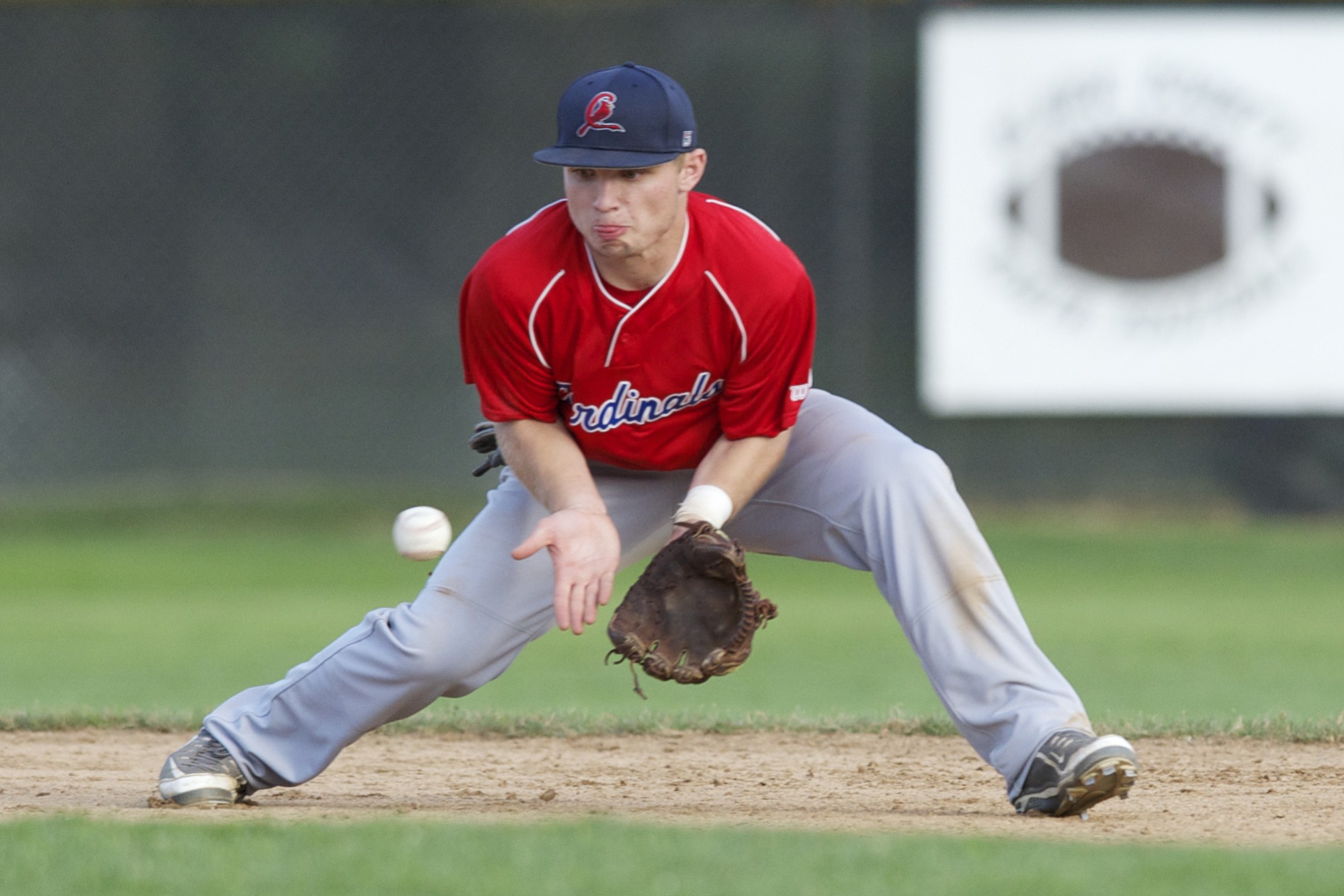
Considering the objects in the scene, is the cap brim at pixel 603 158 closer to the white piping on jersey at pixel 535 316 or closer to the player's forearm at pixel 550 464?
the white piping on jersey at pixel 535 316

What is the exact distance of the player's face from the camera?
3.58 meters

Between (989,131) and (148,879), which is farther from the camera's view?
(989,131)

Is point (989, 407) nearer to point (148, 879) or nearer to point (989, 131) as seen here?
point (989, 131)

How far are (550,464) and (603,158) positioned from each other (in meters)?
0.66

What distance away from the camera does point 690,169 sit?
3.73 metres

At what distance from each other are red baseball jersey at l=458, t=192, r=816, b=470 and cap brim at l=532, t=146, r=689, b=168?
25 cm

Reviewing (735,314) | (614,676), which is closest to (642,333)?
(735,314)

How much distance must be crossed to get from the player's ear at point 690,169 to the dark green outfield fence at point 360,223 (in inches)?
287

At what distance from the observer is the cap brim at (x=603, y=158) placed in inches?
139

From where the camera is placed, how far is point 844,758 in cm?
486

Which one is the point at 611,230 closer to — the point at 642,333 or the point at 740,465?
the point at 642,333

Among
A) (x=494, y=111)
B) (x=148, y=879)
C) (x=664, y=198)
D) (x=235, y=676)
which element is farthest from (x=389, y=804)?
(x=494, y=111)

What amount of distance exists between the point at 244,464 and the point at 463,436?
137cm

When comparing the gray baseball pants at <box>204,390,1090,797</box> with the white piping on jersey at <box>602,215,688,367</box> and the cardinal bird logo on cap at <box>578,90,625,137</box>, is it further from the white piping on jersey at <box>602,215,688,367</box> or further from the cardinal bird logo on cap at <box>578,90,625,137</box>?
the cardinal bird logo on cap at <box>578,90,625,137</box>
